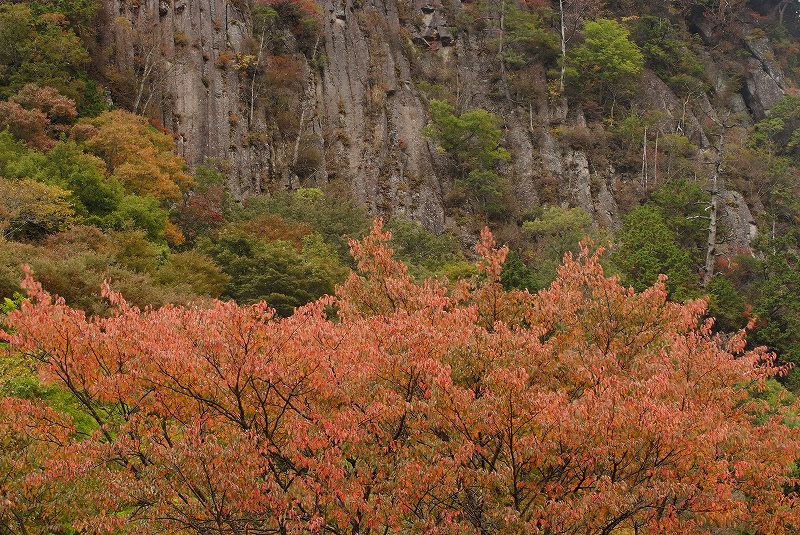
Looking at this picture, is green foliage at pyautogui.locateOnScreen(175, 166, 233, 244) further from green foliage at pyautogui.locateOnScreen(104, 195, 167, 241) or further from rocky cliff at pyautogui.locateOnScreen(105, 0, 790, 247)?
rocky cliff at pyautogui.locateOnScreen(105, 0, 790, 247)

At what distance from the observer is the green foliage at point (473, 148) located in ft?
149

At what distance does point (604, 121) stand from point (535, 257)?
746 inches

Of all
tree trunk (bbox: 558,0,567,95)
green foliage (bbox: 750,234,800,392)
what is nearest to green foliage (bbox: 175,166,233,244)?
green foliage (bbox: 750,234,800,392)

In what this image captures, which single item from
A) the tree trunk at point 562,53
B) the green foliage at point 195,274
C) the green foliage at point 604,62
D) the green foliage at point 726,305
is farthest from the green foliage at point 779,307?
the green foliage at point 195,274

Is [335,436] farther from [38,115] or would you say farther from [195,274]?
[38,115]

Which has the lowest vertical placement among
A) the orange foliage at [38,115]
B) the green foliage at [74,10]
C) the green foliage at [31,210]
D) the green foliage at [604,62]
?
the green foliage at [31,210]

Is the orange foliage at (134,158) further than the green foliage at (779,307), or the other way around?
the green foliage at (779,307)

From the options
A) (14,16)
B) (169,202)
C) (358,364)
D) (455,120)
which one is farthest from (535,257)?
(358,364)

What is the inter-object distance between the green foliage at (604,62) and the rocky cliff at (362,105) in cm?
234

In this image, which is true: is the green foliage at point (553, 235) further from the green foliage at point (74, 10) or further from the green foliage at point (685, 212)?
the green foliage at point (74, 10)

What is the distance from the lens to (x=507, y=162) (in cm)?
4969

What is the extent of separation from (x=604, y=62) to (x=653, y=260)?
80.9 ft

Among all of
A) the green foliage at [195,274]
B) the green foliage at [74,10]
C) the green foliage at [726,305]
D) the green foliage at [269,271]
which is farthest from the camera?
the green foliage at [726,305]

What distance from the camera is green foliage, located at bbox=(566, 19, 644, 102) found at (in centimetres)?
5331
